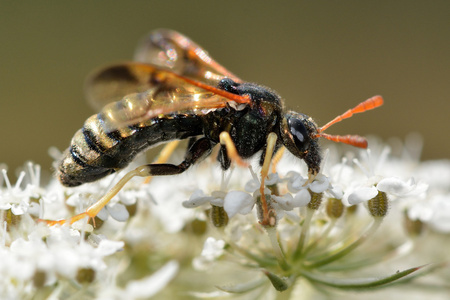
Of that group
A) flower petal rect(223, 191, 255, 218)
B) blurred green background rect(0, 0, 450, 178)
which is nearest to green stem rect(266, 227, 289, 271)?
flower petal rect(223, 191, 255, 218)

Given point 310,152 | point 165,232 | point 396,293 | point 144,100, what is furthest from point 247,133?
point 396,293

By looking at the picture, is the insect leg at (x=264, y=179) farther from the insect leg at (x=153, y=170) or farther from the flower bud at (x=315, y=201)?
the insect leg at (x=153, y=170)

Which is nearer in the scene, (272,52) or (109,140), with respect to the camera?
(109,140)

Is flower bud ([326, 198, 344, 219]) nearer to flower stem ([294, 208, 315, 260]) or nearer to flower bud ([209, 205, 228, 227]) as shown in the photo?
flower stem ([294, 208, 315, 260])

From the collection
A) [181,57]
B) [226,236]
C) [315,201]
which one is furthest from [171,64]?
[315,201]

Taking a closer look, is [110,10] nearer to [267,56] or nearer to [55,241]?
[267,56]

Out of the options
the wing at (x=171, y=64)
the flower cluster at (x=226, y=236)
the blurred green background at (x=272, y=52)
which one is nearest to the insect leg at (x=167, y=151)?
the flower cluster at (x=226, y=236)

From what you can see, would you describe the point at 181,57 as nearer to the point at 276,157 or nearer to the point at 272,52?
the point at 276,157
